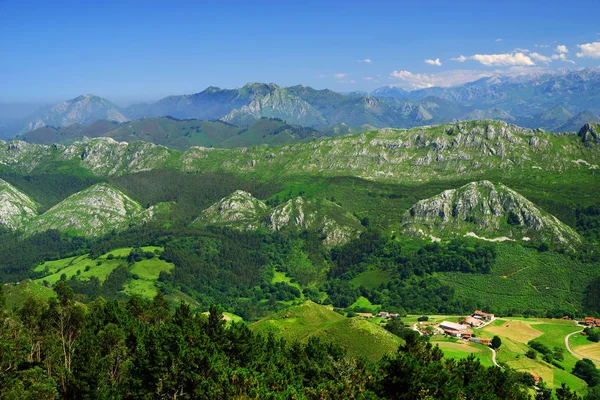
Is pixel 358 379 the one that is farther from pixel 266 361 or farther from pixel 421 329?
pixel 421 329

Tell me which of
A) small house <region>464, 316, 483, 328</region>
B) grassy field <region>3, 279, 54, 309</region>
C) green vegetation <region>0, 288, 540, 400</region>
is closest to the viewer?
green vegetation <region>0, 288, 540, 400</region>

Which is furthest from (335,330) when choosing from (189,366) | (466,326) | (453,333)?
(466,326)

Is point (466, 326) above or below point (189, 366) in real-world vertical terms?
below

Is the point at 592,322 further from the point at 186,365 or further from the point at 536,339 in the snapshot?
the point at 186,365

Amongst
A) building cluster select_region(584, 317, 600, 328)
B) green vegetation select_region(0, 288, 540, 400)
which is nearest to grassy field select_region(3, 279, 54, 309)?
green vegetation select_region(0, 288, 540, 400)

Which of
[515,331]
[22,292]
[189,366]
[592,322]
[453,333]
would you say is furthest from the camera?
[592,322]

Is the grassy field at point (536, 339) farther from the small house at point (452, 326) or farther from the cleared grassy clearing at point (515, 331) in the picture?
the small house at point (452, 326)

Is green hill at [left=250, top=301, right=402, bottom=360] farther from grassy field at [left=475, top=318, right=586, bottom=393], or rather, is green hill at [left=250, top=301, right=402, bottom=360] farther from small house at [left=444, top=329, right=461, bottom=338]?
grassy field at [left=475, top=318, right=586, bottom=393]
